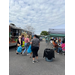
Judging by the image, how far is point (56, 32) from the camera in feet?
17.3

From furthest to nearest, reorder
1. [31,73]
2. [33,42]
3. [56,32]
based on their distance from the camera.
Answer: [56,32]
[33,42]
[31,73]
